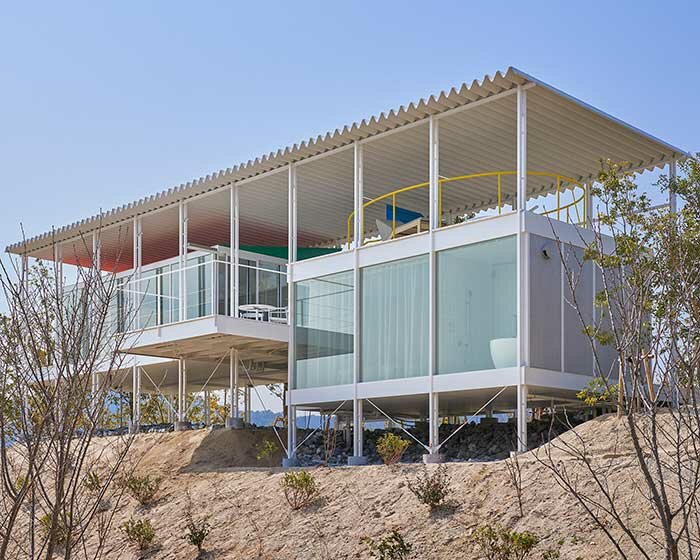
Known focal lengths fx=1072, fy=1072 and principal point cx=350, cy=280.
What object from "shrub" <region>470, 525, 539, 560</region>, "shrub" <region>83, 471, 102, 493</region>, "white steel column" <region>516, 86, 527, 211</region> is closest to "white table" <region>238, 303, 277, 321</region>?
"shrub" <region>83, 471, 102, 493</region>

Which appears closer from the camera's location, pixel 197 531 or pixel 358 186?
pixel 197 531

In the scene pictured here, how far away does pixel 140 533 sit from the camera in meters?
16.2

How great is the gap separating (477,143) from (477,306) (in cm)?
338

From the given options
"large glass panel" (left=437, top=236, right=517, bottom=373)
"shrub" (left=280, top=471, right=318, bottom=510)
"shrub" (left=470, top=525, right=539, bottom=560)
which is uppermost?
"large glass panel" (left=437, top=236, right=517, bottom=373)

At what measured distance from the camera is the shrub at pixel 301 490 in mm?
15812

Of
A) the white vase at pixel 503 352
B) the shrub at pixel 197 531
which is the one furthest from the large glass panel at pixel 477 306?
the shrub at pixel 197 531

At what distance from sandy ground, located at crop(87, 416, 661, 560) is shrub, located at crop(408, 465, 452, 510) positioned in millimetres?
124

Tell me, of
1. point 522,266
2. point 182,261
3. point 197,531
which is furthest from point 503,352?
point 182,261

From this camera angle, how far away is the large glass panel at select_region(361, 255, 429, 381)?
59.8ft

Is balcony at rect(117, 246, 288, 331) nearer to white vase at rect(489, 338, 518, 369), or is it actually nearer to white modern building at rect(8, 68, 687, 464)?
white modern building at rect(8, 68, 687, 464)

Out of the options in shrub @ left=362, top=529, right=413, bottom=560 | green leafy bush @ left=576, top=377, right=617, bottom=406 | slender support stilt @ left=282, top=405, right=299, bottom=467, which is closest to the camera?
green leafy bush @ left=576, top=377, right=617, bottom=406

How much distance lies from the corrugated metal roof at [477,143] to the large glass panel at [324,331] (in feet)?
8.00

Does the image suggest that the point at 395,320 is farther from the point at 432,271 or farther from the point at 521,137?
the point at 521,137

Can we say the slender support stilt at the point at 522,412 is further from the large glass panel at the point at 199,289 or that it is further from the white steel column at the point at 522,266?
the large glass panel at the point at 199,289
